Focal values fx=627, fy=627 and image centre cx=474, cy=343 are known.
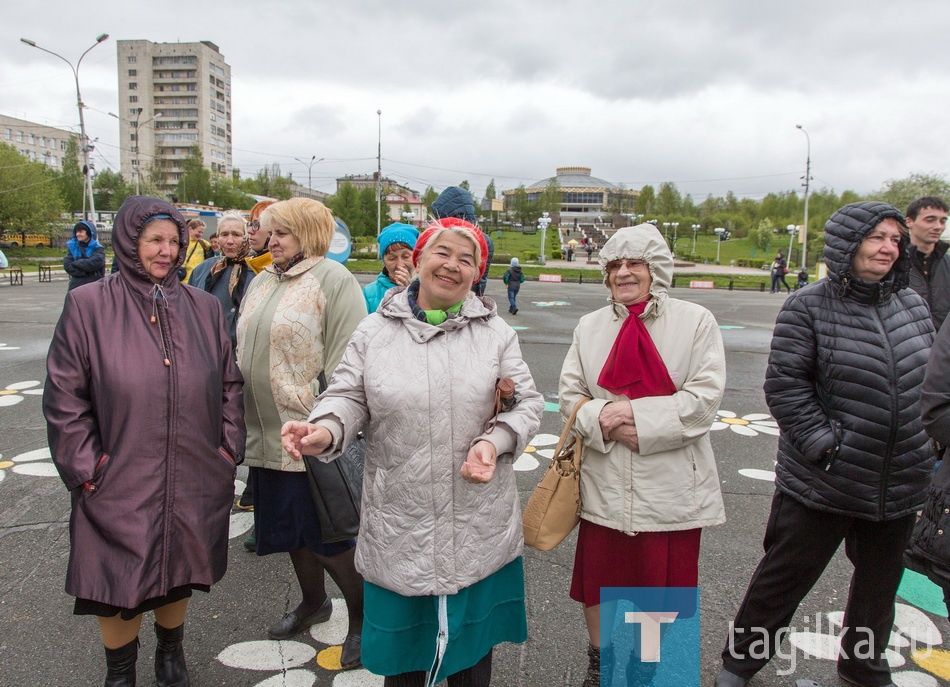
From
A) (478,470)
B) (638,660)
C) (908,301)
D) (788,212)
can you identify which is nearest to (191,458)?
(478,470)

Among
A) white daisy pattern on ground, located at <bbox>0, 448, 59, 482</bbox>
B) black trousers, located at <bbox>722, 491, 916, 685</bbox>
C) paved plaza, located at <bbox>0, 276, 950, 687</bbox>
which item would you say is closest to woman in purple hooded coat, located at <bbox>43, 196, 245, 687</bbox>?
paved plaza, located at <bbox>0, 276, 950, 687</bbox>

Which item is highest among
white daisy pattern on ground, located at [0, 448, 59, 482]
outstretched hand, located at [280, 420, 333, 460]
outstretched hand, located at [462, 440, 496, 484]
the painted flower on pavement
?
outstretched hand, located at [280, 420, 333, 460]

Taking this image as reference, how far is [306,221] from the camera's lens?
2.87 metres

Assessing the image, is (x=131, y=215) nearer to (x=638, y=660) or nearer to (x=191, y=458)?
(x=191, y=458)

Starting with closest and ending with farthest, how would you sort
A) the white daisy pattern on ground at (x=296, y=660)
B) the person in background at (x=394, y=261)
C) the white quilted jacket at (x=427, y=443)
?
the white quilted jacket at (x=427, y=443), the white daisy pattern on ground at (x=296, y=660), the person in background at (x=394, y=261)

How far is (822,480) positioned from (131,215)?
9.09 feet

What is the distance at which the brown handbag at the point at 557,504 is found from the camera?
7.89 ft

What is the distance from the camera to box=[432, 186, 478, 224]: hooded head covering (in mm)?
3949

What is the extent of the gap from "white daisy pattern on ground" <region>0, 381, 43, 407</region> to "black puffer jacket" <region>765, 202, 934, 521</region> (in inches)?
284

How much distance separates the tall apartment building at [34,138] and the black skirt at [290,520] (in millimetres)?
101799

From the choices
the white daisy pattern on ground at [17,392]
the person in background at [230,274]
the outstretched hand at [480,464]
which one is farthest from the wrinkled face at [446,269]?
the white daisy pattern on ground at [17,392]

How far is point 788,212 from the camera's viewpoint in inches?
3479

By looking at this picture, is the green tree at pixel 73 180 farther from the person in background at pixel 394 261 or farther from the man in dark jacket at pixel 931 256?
the man in dark jacket at pixel 931 256

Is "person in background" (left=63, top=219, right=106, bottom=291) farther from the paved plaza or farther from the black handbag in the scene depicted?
the black handbag
